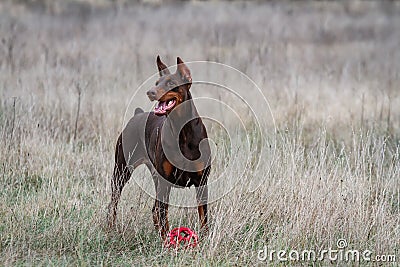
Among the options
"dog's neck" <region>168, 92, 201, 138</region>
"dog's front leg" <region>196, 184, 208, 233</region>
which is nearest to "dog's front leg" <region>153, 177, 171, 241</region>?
"dog's front leg" <region>196, 184, 208, 233</region>

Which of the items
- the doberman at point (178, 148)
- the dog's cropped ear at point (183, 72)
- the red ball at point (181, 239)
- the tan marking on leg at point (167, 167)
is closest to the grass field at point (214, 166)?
the red ball at point (181, 239)

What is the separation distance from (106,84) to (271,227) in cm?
534

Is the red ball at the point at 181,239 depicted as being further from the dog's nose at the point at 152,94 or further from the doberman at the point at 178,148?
the dog's nose at the point at 152,94

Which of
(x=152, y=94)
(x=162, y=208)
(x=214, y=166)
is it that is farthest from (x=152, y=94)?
(x=214, y=166)

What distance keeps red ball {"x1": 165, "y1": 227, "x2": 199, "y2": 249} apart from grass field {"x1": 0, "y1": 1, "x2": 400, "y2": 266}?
87 millimetres

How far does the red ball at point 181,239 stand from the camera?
4418mm

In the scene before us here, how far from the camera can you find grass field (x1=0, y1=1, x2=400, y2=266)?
Answer: 447cm

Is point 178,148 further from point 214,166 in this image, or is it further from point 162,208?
point 214,166

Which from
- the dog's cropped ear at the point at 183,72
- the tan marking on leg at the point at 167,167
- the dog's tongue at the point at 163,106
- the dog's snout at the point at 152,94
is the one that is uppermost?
the dog's cropped ear at the point at 183,72

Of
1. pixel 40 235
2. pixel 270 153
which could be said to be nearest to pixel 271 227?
pixel 270 153

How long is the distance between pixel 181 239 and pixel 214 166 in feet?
5.36

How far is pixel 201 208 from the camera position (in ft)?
15.5

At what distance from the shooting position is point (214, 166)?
6.05 meters

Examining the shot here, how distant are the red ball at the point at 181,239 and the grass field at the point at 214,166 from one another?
9 cm
